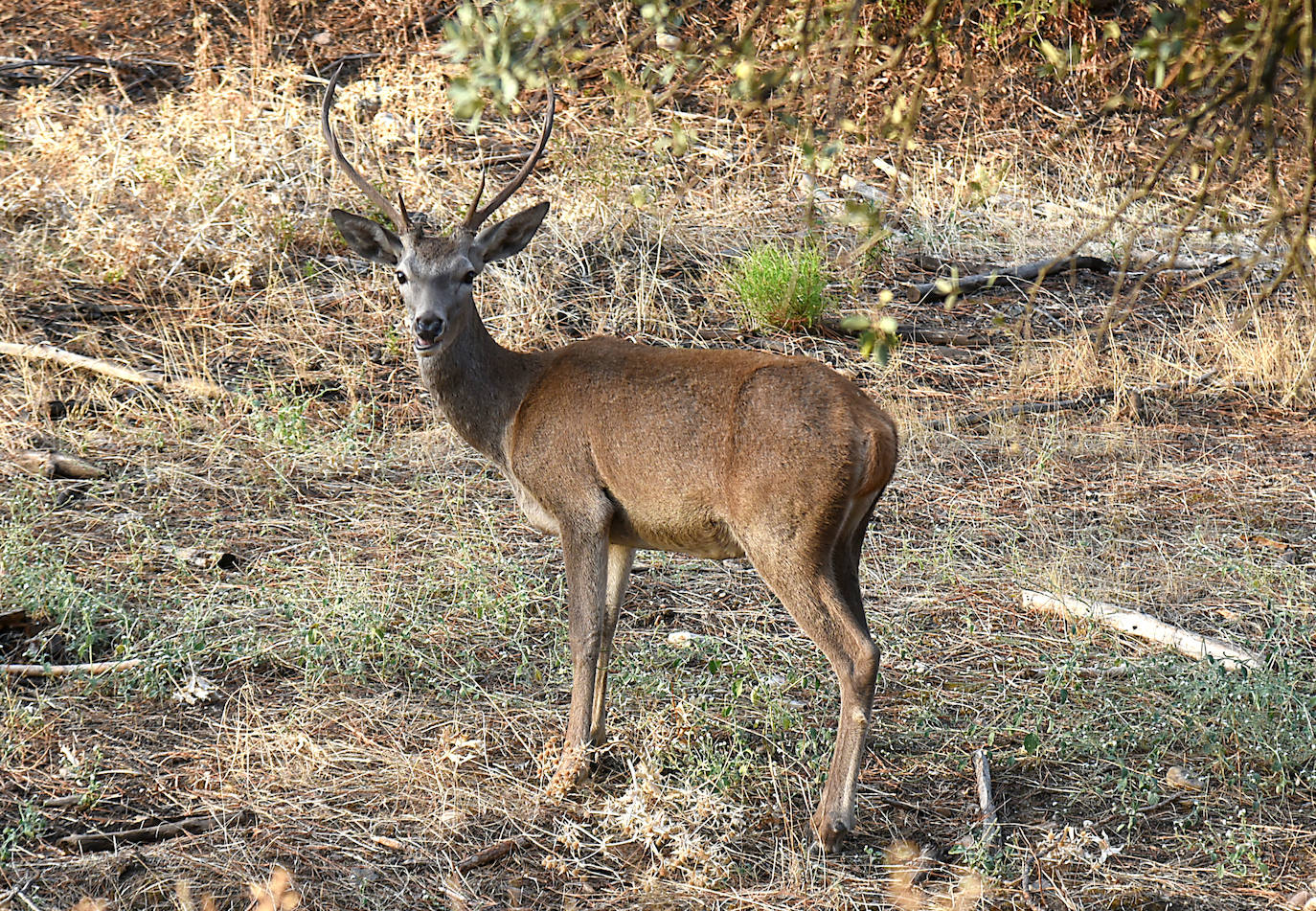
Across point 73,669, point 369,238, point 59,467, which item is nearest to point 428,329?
point 369,238

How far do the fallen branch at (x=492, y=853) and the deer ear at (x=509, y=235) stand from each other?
2291mm

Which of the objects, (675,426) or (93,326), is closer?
(675,426)

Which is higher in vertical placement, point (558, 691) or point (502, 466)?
point (502, 466)

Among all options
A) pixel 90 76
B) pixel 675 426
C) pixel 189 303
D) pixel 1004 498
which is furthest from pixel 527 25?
pixel 90 76

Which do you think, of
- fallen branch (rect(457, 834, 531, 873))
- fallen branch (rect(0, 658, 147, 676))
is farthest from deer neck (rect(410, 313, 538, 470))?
fallen branch (rect(0, 658, 147, 676))

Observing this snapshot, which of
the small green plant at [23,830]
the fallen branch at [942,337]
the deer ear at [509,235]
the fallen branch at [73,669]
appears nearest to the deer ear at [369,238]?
the deer ear at [509,235]

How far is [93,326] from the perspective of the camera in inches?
352

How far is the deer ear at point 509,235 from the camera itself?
5516 mm

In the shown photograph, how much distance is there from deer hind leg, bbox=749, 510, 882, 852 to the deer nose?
1481mm

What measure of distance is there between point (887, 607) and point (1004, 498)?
1.45 m

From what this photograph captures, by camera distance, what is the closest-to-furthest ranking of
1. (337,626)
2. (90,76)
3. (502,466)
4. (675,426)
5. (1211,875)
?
(1211,875) < (675,426) < (502,466) < (337,626) < (90,76)

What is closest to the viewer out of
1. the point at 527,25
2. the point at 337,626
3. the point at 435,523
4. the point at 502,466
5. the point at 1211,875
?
the point at 527,25

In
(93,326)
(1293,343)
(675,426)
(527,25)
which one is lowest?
(93,326)

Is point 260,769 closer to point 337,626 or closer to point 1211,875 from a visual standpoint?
point 337,626
